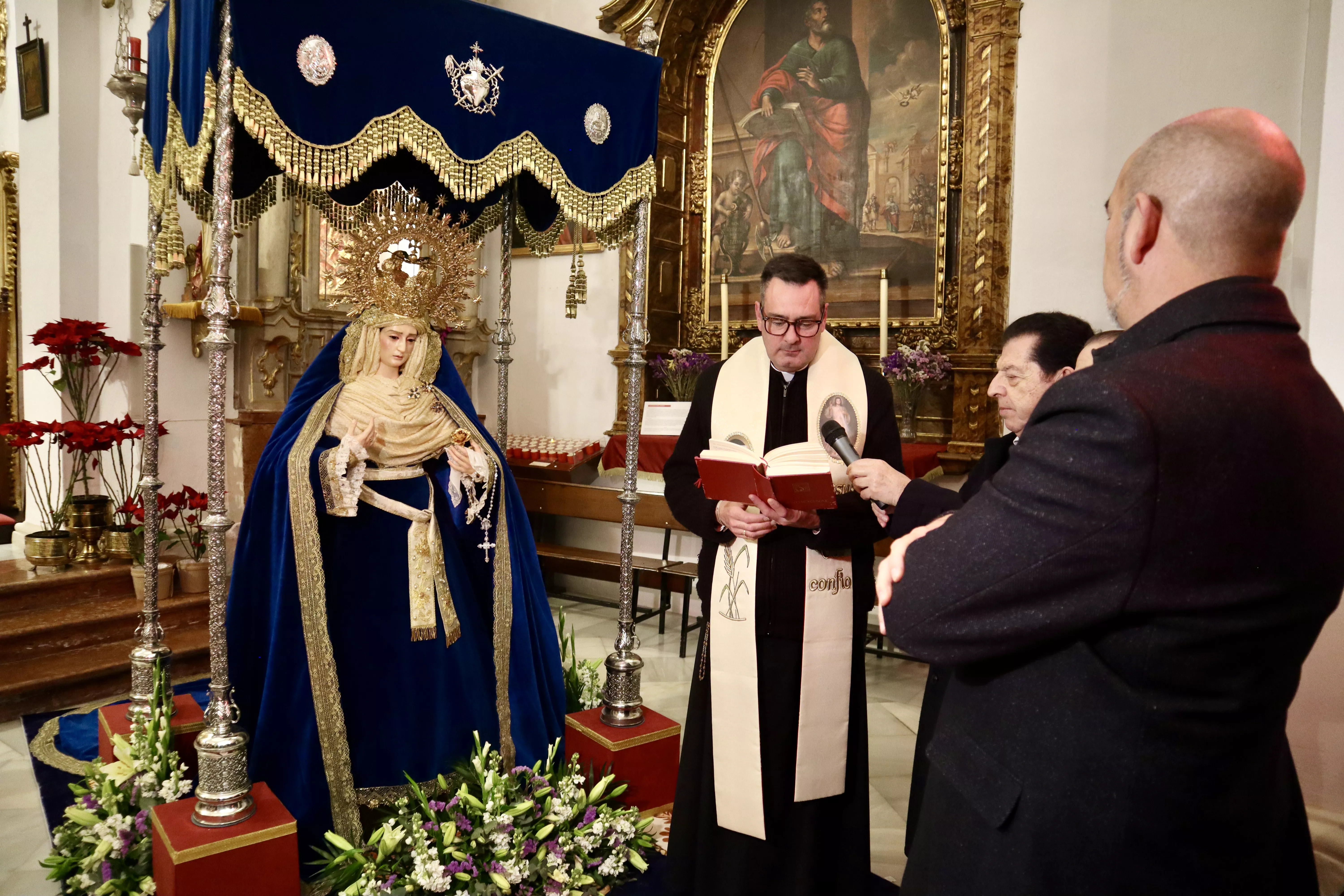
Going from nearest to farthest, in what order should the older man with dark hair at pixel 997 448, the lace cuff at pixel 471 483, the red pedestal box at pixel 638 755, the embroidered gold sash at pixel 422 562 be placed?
1. the older man with dark hair at pixel 997 448
2. the embroidered gold sash at pixel 422 562
3. the lace cuff at pixel 471 483
4. the red pedestal box at pixel 638 755

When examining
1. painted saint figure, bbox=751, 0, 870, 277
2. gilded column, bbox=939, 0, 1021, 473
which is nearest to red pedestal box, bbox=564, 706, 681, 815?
gilded column, bbox=939, 0, 1021, 473

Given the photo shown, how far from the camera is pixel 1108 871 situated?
120cm

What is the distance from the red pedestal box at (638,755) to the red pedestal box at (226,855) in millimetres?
1127

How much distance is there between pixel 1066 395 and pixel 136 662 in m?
3.81

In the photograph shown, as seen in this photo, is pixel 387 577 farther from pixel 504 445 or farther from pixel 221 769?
pixel 504 445

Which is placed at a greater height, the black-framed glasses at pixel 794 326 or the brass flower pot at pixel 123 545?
the black-framed glasses at pixel 794 326

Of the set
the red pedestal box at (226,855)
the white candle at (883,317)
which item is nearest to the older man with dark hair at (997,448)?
the red pedestal box at (226,855)

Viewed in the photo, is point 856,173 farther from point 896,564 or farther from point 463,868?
point 896,564

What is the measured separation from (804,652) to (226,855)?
178cm

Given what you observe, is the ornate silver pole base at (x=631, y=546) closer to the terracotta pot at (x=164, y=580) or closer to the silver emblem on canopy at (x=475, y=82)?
the silver emblem on canopy at (x=475, y=82)

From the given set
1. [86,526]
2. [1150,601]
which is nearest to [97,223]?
[86,526]

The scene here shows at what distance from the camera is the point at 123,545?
5.70 metres

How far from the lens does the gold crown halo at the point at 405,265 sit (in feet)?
10.4

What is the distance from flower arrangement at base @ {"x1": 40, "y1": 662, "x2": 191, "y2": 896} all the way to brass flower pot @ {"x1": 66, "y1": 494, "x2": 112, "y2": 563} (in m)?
2.85
